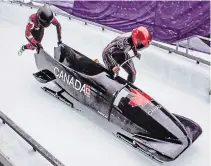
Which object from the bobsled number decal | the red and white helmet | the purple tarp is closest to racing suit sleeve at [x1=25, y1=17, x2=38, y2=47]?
the bobsled number decal

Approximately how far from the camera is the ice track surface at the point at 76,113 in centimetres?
345

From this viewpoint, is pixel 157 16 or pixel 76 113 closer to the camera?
pixel 76 113

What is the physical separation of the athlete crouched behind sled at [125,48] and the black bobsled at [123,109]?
0.51 feet

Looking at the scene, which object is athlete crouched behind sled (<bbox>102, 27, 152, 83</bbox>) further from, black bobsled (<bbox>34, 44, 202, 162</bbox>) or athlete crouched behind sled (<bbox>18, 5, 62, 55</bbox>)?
athlete crouched behind sled (<bbox>18, 5, 62, 55</bbox>)

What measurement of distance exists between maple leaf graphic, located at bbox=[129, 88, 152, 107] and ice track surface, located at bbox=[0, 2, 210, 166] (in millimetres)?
540

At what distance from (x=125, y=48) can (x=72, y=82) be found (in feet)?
2.76

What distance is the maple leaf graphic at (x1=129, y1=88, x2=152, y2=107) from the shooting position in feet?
11.4

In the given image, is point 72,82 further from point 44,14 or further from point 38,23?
point 38,23

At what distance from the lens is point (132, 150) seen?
354cm

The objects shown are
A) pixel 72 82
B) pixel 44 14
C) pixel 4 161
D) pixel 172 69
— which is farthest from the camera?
pixel 172 69

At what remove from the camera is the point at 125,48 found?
3.92 metres

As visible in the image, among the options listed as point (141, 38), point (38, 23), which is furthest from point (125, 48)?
point (38, 23)

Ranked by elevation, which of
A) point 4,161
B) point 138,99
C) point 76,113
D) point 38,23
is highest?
point 38,23

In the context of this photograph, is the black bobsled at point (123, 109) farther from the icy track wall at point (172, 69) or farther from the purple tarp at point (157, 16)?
the purple tarp at point (157, 16)
